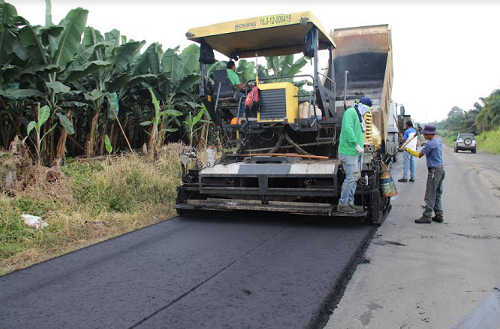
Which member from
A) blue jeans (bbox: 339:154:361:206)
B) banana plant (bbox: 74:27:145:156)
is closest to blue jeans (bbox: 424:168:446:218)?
blue jeans (bbox: 339:154:361:206)

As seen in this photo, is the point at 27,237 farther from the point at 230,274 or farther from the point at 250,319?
the point at 250,319

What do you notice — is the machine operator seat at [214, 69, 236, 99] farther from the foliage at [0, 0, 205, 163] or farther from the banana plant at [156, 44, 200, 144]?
the banana plant at [156, 44, 200, 144]

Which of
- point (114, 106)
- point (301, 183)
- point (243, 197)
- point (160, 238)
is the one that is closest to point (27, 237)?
point (160, 238)

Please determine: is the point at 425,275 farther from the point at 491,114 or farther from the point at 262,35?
the point at 491,114

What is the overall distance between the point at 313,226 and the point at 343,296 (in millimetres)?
2529

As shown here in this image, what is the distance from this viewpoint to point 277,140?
7.61 metres

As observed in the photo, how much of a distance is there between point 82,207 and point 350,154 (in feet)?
14.1

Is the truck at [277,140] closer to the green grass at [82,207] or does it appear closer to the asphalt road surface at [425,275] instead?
the asphalt road surface at [425,275]

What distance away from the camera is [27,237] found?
18.4 feet

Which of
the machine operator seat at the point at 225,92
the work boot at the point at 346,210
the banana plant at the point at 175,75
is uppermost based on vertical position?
the banana plant at the point at 175,75

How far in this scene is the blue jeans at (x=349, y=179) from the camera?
5.94 m

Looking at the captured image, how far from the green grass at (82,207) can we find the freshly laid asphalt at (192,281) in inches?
22.7

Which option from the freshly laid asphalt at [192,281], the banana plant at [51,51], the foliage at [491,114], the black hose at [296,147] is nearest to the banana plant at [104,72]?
the banana plant at [51,51]

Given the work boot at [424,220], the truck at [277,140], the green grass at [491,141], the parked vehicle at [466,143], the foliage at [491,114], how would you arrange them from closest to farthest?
the truck at [277,140]
the work boot at [424,220]
the parked vehicle at [466,143]
the green grass at [491,141]
the foliage at [491,114]
